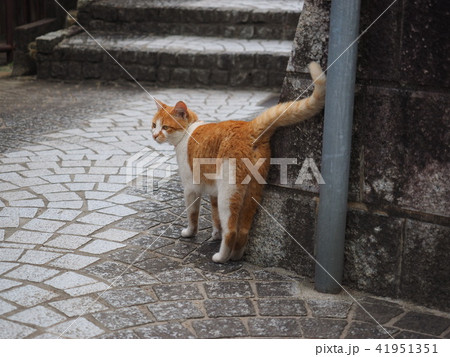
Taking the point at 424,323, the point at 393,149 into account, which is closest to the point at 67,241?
the point at 393,149

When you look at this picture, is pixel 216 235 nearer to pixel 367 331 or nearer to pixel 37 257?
pixel 37 257

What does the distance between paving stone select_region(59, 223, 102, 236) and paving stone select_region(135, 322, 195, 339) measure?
1.43 metres

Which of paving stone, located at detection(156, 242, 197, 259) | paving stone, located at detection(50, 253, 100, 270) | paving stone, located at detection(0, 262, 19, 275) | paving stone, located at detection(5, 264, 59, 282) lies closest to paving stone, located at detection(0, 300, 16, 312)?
paving stone, located at detection(5, 264, 59, 282)

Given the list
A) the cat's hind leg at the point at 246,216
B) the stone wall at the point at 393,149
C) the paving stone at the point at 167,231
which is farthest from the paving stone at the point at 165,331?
the paving stone at the point at 167,231

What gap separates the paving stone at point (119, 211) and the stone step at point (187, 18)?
21.5 feet

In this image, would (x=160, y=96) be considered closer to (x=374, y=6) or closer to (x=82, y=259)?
(x=82, y=259)

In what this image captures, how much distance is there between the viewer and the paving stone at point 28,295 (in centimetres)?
338

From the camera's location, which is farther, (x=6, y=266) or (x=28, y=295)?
(x=6, y=266)

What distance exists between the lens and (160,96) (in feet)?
30.1

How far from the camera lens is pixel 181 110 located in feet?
13.9

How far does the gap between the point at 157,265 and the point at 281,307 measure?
93 centimetres

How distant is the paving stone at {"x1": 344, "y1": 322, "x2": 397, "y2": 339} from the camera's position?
3129 mm

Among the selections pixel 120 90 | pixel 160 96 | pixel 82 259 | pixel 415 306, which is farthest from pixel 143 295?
pixel 120 90

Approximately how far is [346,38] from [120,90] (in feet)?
23.2
